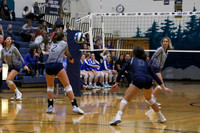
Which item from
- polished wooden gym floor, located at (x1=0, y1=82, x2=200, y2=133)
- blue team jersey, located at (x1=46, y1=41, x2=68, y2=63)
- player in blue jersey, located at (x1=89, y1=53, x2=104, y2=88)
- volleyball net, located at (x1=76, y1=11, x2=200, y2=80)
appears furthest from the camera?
volleyball net, located at (x1=76, y1=11, x2=200, y2=80)

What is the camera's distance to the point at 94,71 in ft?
53.2

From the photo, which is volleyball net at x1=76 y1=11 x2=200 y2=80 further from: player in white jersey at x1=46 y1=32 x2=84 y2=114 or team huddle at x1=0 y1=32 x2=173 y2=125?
player in white jersey at x1=46 y1=32 x2=84 y2=114

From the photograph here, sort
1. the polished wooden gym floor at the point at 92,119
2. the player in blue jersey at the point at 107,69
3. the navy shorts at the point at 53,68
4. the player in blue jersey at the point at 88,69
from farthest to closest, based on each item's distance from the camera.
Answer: the player in blue jersey at the point at 107,69
the player in blue jersey at the point at 88,69
the navy shorts at the point at 53,68
the polished wooden gym floor at the point at 92,119

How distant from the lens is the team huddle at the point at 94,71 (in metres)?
6.78

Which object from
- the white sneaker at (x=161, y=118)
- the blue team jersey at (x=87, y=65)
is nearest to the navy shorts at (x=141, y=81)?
the white sneaker at (x=161, y=118)

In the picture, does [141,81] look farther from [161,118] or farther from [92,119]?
[92,119]

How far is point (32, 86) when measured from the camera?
1655 cm

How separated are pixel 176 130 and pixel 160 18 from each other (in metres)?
16.9

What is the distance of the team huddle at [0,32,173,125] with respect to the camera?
267 inches

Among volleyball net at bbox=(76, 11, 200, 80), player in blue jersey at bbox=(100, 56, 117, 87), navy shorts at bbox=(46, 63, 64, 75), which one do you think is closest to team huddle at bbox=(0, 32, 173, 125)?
navy shorts at bbox=(46, 63, 64, 75)

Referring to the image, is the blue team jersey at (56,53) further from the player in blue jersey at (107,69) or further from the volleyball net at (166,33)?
the volleyball net at (166,33)

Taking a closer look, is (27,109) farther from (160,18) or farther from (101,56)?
(160,18)

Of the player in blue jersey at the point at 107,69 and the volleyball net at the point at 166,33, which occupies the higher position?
the volleyball net at the point at 166,33

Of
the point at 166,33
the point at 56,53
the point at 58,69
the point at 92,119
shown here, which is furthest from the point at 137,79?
the point at 166,33
